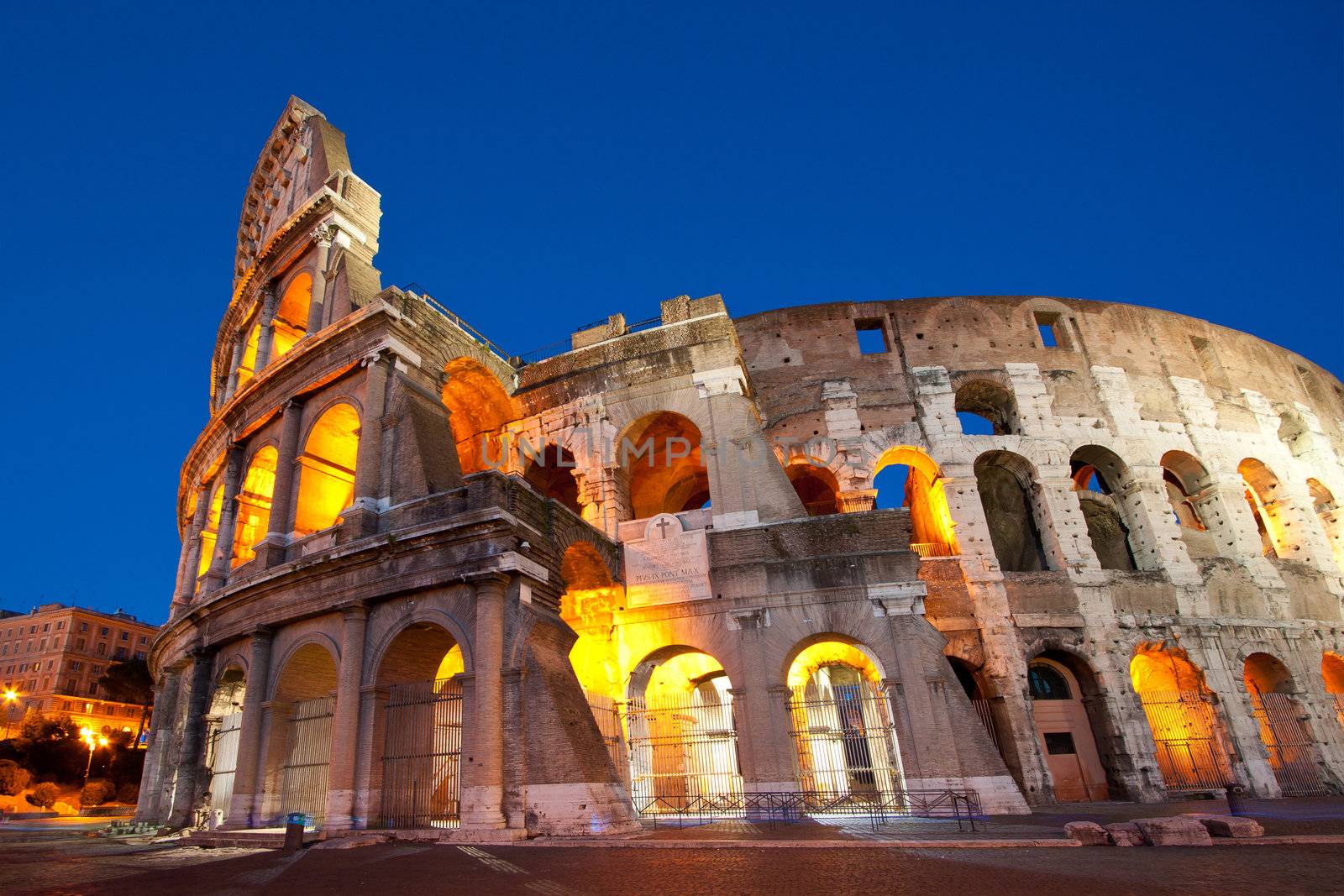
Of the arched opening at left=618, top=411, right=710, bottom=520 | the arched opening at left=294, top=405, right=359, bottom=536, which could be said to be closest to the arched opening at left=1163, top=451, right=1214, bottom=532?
the arched opening at left=618, top=411, right=710, bottom=520

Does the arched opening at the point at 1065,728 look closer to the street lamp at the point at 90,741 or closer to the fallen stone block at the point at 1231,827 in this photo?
the fallen stone block at the point at 1231,827

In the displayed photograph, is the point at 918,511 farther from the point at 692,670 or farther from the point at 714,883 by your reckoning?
the point at 714,883

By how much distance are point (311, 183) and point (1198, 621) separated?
23300mm

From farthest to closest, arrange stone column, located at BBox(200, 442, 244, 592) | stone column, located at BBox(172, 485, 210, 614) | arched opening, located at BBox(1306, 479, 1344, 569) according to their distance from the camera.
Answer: arched opening, located at BBox(1306, 479, 1344, 569), stone column, located at BBox(172, 485, 210, 614), stone column, located at BBox(200, 442, 244, 592)

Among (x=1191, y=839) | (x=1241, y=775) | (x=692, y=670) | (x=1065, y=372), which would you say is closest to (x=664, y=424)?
(x=692, y=670)

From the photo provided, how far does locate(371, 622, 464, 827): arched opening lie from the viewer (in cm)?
1120

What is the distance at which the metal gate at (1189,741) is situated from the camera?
52.4 ft

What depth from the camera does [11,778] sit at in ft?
98.8

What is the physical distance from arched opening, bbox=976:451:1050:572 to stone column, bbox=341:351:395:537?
13587mm

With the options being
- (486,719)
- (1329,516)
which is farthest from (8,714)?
(1329,516)

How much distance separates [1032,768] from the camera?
14797 millimetres

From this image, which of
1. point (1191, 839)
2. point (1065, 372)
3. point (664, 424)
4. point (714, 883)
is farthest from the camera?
→ point (1065, 372)

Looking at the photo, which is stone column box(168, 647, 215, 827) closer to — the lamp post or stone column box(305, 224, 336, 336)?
stone column box(305, 224, 336, 336)

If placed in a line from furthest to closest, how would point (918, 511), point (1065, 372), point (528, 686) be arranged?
1. point (918, 511)
2. point (1065, 372)
3. point (528, 686)
